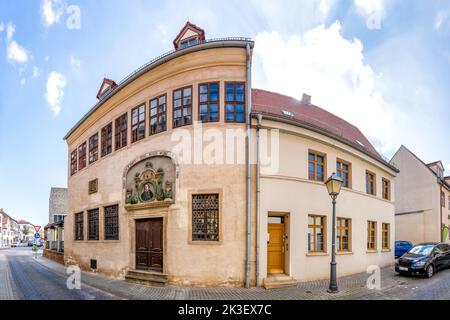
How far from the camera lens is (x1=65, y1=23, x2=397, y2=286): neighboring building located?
1093 cm

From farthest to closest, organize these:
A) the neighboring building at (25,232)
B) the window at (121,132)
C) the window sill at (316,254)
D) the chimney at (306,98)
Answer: the neighboring building at (25,232) → the chimney at (306,98) → the window at (121,132) → the window sill at (316,254)

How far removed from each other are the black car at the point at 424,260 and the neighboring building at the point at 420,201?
45.5ft

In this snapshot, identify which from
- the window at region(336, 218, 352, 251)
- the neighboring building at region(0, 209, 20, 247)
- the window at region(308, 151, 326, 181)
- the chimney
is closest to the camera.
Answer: the window at region(308, 151, 326, 181)

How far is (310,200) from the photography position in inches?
492

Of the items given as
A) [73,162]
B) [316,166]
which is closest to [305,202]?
[316,166]

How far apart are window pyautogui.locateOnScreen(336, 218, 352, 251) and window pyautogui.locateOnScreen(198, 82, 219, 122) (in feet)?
27.0

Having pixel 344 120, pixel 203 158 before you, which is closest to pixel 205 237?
pixel 203 158

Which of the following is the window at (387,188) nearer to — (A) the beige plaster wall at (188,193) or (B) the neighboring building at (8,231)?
(A) the beige plaster wall at (188,193)

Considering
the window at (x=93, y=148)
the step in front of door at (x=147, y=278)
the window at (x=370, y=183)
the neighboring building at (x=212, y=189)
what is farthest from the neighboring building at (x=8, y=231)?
the window at (x=370, y=183)

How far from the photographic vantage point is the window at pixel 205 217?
1102 centimetres

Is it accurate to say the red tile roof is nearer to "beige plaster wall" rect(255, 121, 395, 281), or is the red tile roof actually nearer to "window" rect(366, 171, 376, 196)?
"beige plaster wall" rect(255, 121, 395, 281)

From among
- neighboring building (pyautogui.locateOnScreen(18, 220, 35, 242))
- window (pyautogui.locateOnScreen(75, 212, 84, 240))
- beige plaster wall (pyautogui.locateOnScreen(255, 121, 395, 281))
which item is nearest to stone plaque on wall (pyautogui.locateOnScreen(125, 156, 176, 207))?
beige plaster wall (pyautogui.locateOnScreen(255, 121, 395, 281))
